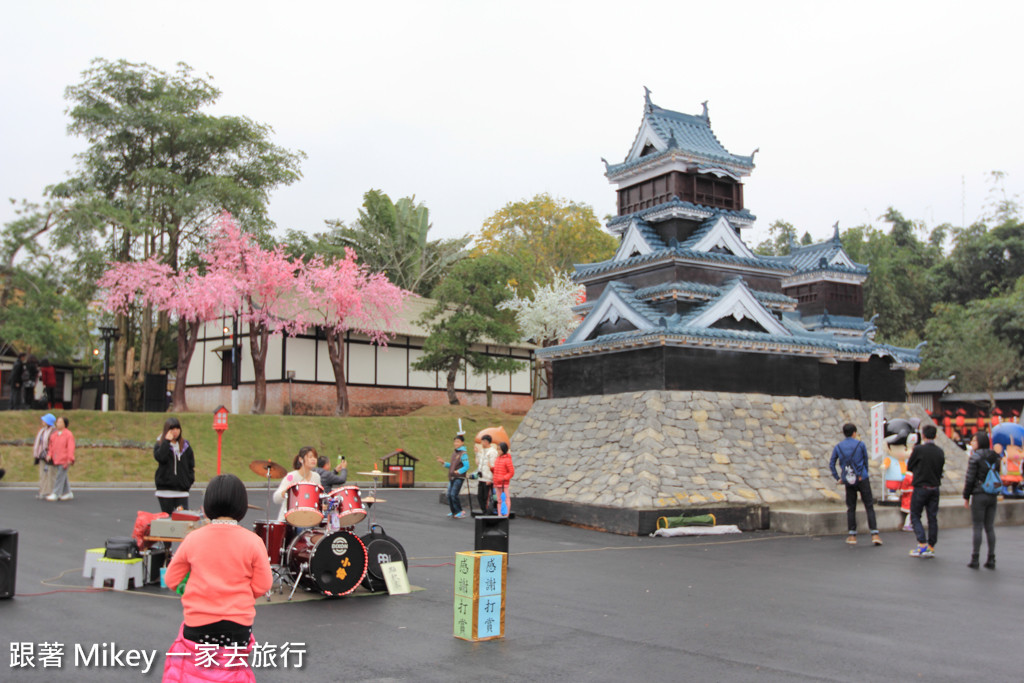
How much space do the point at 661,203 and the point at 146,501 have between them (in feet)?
49.9

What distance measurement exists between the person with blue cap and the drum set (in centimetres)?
1121

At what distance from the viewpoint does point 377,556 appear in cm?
947

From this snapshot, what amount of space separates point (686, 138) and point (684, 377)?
24.6 ft

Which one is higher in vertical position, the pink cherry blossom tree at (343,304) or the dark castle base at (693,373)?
the pink cherry blossom tree at (343,304)

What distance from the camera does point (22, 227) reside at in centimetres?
3038

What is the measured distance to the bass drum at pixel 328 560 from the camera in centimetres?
895

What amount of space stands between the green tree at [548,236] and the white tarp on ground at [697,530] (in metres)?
35.2

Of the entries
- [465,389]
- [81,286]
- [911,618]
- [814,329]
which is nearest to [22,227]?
[81,286]

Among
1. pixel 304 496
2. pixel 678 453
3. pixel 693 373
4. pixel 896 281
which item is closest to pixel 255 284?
pixel 693 373

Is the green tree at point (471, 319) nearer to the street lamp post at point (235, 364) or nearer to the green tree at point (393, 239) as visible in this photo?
the street lamp post at point (235, 364)

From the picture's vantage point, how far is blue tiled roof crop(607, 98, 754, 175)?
22.4 meters

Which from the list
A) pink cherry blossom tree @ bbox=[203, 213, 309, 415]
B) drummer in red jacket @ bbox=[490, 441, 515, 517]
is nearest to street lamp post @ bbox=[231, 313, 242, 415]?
pink cherry blossom tree @ bbox=[203, 213, 309, 415]

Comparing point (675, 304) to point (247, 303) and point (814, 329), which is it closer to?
point (814, 329)

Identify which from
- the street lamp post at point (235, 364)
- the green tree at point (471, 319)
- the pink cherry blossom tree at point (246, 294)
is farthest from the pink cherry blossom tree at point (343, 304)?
the street lamp post at point (235, 364)
